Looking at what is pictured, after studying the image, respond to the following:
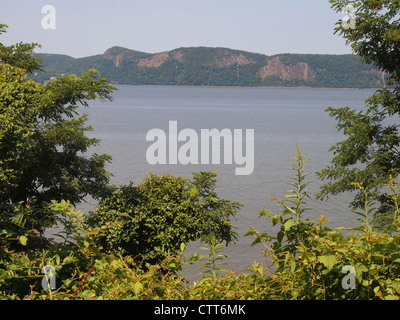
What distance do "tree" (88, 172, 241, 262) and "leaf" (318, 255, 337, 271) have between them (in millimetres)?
10334

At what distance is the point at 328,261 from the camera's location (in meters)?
2.46

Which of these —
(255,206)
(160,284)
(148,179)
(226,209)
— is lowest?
(255,206)

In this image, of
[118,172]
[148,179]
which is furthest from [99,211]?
[118,172]

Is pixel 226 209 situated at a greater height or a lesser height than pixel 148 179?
lesser

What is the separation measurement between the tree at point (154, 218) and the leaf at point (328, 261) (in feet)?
33.9

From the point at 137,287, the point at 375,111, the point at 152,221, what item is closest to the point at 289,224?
the point at 137,287

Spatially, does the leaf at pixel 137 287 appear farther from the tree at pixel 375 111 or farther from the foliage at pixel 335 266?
the tree at pixel 375 111

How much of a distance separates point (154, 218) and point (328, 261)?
36.1 feet

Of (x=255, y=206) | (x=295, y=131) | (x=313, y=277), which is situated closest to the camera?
(x=313, y=277)

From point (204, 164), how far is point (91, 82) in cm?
2877

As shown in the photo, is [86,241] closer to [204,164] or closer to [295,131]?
[204,164]

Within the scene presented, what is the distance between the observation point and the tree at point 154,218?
42.6ft

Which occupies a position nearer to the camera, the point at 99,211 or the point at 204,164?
the point at 99,211
